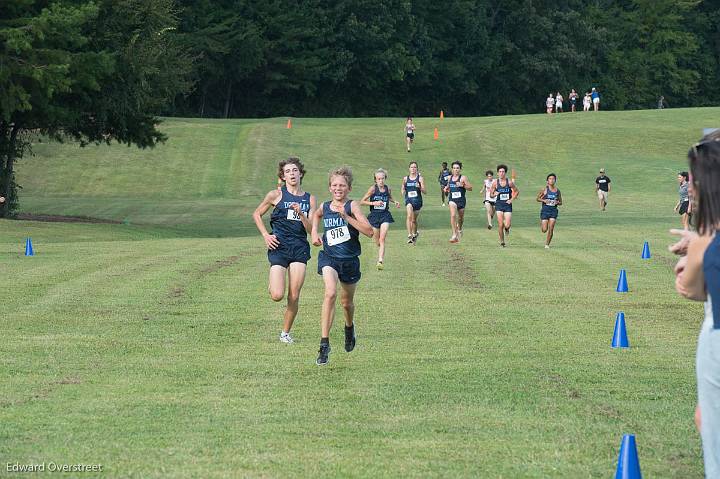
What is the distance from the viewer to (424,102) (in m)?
97.9

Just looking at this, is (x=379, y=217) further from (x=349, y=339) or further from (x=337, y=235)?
(x=337, y=235)

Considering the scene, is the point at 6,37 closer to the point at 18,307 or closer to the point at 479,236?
the point at 479,236

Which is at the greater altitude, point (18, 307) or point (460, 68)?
point (460, 68)

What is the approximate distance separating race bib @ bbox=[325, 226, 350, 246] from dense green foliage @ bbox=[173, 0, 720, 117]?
223 feet

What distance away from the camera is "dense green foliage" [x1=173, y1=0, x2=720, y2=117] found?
85375mm

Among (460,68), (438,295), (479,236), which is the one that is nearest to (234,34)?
(460,68)

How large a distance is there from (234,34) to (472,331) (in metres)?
70.4

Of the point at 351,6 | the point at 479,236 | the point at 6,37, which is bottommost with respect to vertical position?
the point at 479,236

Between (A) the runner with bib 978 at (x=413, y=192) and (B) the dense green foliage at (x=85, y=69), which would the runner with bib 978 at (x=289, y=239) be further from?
(B) the dense green foliage at (x=85, y=69)

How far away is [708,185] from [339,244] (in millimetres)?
7426

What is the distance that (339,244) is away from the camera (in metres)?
12.5

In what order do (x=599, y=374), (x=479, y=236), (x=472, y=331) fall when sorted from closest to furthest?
(x=599, y=374) → (x=472, y=331) → (x=479, y=236)

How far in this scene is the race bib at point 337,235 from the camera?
40.6 ft

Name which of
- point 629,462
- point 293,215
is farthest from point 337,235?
point 629,462
